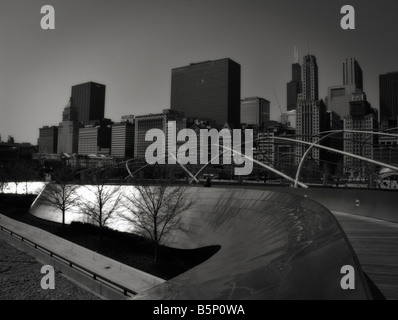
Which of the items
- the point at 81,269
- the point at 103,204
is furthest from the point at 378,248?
the point at 103,204

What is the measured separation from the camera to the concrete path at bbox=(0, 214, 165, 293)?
37.5 feet

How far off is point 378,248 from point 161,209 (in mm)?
11285

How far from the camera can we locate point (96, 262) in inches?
560

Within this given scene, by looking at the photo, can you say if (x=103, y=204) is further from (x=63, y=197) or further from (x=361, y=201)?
(x=361, y=201)

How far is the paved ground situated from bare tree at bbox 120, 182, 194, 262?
14.8 ft

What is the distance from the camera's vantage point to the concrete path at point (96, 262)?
11422 millimetres

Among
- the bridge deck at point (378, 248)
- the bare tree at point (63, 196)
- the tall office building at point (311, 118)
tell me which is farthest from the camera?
the tall office building at point (311, 118)

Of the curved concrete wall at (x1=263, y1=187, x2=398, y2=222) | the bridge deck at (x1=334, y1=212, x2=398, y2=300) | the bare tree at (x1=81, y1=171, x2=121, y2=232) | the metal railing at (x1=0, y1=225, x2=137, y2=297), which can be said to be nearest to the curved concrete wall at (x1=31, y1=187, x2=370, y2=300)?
the bridge deck at (x1=334, y1=212, x2=398, y2=300)

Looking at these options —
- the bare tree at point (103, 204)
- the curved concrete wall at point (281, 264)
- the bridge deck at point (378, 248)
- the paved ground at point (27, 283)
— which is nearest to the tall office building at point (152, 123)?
the bare tree at point (103, 204)

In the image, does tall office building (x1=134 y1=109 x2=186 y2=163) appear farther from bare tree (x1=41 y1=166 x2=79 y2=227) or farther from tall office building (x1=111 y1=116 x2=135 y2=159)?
bare tree (x1=41 y1=166 x2=79 y2=227)

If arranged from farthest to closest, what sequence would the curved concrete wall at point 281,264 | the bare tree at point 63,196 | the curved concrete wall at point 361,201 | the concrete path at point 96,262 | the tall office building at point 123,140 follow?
the tall office building at point 123,140 < the bare tree at point 63,196 < the concrete path at point 96,262 < the curved concrete wall at point 361,201 < the curved concrete wall at point 281,264

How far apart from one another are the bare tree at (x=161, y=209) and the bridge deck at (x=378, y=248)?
778 cm

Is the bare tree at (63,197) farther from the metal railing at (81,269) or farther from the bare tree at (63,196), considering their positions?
the metal railing at (81,269)
